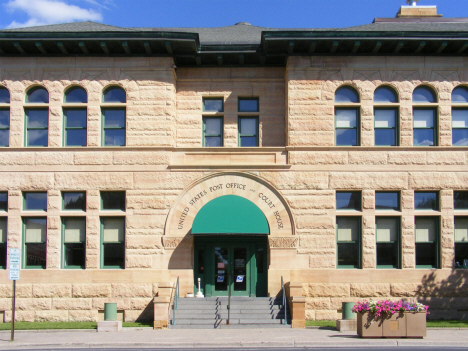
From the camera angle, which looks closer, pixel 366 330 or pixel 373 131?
pixel 366 330

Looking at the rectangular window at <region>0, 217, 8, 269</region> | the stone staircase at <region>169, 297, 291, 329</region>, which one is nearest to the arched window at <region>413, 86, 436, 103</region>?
the stone staircase at <region>169, 297, 291, 329</region>

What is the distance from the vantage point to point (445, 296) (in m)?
21.4

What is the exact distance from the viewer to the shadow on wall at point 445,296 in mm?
21297

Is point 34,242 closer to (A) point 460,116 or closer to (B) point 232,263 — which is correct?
(B) point 232,263

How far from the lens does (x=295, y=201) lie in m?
21.8

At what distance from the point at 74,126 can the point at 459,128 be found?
1573 centimetres

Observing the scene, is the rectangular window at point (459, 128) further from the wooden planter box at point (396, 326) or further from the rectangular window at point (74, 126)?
the rectangular window at point (74, 126)

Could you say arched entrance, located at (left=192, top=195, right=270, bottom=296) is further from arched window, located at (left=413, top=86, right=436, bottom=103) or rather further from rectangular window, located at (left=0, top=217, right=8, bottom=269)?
arched window, located at (left=413, top=86, right=436, bottom=103)

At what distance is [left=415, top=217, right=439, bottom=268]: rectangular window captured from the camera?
71.6 ft

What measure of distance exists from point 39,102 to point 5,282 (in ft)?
24.0

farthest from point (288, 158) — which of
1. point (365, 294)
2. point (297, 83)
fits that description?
point (365, 294)

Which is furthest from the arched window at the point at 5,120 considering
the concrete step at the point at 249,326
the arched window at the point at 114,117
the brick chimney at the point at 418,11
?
the brick chimney at the point at 418,11

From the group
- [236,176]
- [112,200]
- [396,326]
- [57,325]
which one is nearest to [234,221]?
[236,176]

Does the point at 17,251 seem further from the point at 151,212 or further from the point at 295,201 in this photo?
the point at 295,201
